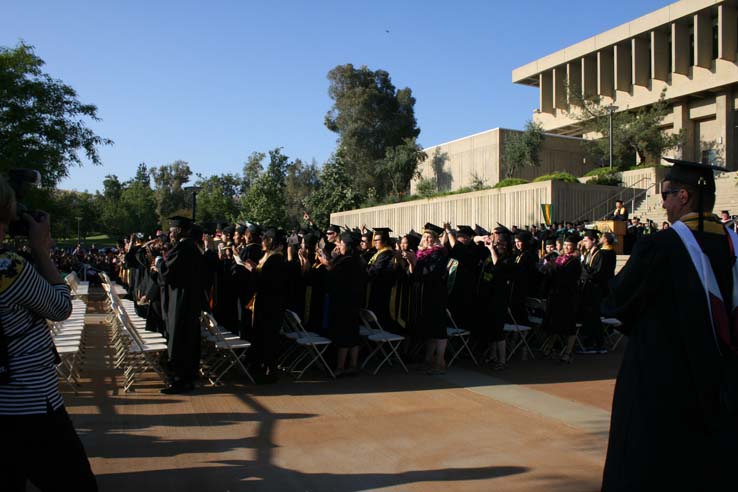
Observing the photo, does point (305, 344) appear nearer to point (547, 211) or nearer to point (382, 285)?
point (382, 285)

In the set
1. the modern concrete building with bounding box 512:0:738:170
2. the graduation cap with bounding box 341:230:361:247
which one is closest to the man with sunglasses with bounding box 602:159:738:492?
the graduation cap with bounding box 341:230:361:247

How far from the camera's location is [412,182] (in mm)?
47500

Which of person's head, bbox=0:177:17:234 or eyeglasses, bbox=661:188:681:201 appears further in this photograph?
eyeglasses, bbox=661:188:681:201

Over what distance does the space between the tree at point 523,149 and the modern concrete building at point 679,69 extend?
11.4 m

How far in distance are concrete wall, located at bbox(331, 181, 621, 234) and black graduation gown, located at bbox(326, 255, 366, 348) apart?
677 inches

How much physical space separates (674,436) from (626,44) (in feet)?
168

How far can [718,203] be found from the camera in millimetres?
25031

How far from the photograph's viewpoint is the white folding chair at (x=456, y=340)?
8583 mm

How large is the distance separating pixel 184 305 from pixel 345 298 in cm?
205

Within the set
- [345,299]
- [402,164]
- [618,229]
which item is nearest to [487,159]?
[402,164]

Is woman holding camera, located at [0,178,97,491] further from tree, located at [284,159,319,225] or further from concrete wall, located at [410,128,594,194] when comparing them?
tree, located at [284,159,319,225]

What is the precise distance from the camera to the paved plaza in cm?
441

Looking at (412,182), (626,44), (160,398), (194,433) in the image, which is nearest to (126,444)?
(194,433)

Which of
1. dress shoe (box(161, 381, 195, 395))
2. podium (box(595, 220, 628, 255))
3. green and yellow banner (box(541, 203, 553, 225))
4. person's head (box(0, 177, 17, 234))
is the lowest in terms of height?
dress shoe (box(161, 381, 195, 395))
